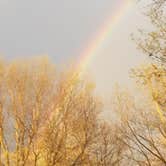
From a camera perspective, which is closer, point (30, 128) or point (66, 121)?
point (30, 128)

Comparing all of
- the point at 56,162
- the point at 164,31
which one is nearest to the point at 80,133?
the point at 56,162

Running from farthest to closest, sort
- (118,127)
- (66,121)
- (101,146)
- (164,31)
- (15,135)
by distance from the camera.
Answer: (101,146), (118,127), (66,121), (15,135), (164,31)

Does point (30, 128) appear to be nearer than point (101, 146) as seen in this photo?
Yes

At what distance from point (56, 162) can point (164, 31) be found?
9.05 metres

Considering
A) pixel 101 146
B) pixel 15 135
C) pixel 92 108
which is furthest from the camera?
pixel 101 146

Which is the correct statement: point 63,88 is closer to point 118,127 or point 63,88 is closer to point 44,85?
point 44,85

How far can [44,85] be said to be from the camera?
16.6 m

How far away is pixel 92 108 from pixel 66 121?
4.38 m

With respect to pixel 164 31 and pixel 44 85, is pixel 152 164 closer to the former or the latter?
pixel 44 85

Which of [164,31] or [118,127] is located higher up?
[164,31]

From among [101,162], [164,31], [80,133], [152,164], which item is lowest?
[101,162]

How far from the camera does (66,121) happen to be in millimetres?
16672

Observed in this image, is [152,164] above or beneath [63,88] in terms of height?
beneath

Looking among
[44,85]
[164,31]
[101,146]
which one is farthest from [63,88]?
[101,146]
